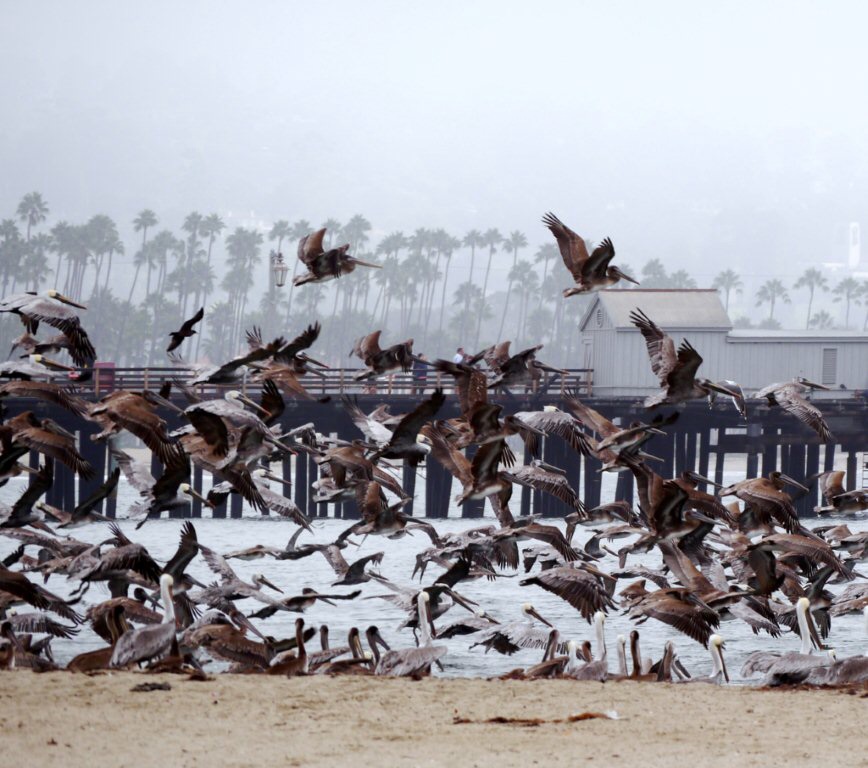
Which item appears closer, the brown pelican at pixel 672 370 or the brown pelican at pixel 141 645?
the brown pelican at pixel 141 645

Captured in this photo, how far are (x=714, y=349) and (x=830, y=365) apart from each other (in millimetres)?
5119

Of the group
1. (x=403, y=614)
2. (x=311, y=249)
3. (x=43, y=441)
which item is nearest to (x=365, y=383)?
(x=403, y=614)

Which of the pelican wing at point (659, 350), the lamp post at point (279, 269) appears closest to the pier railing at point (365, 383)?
the lamp post at point (279, 269)

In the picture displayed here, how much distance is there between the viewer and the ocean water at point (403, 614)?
22828mm

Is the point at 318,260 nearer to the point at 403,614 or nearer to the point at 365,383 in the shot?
the point at 403,614

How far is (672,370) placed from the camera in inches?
680

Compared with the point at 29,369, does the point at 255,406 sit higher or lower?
lower

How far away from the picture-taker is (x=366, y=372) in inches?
804

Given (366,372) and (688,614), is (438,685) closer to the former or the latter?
(688,614)

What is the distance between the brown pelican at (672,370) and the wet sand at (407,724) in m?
3.84

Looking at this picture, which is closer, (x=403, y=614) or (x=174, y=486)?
(x=174, y=486)

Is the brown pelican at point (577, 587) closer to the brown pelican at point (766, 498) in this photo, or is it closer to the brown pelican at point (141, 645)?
the brown pelican at point (766, 498)

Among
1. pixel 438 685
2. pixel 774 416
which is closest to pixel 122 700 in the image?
pixel 438 685

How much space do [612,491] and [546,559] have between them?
6714cm
